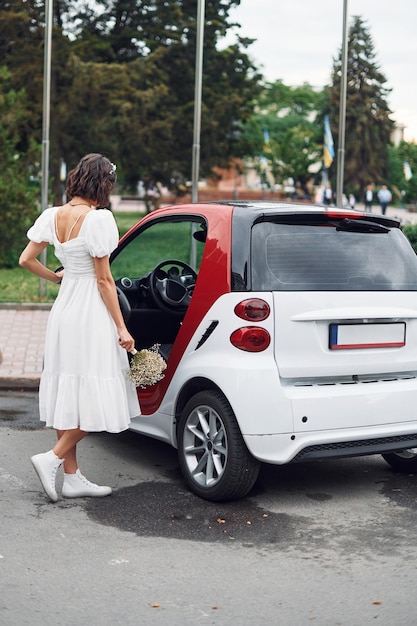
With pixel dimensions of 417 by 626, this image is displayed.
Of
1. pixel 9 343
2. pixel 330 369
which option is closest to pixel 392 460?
pixel 330 369

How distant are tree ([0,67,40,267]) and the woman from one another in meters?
16.0

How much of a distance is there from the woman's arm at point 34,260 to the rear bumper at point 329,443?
153 cm

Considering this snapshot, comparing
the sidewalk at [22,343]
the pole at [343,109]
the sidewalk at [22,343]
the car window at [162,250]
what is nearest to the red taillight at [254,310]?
the sidewalk at [22,343]

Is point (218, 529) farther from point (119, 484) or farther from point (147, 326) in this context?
point (147, 326)

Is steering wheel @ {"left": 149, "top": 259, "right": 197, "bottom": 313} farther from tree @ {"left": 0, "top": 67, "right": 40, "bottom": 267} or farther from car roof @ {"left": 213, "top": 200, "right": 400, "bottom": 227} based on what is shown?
tree @ {"left": 0, "top": 67, "right": 40, "bottom": 267}

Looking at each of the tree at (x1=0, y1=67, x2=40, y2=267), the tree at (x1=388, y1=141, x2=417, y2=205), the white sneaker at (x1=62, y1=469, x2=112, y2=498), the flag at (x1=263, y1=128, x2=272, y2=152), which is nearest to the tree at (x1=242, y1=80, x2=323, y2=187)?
the flag at (x1=263, y1=128, x2=272, y2=152)

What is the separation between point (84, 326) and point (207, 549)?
135 centimetres

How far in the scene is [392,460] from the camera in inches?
244

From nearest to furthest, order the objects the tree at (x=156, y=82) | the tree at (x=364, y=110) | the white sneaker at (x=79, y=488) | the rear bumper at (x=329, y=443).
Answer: the rear bumper at (x=329, y=443)
the white sneaker at (x=79, y=488)
the tree at (x=156, y=82)
the tree at (x=364, y=110)

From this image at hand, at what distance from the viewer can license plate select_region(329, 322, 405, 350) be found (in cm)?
520

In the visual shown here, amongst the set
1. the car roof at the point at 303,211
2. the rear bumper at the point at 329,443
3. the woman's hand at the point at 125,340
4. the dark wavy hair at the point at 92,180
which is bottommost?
the rear bumper at the point at 329,443

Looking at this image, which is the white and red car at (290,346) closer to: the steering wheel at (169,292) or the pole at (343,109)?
the steering wheel at (169,292)

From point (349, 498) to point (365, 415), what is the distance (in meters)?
0.60

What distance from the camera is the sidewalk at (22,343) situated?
902cm
